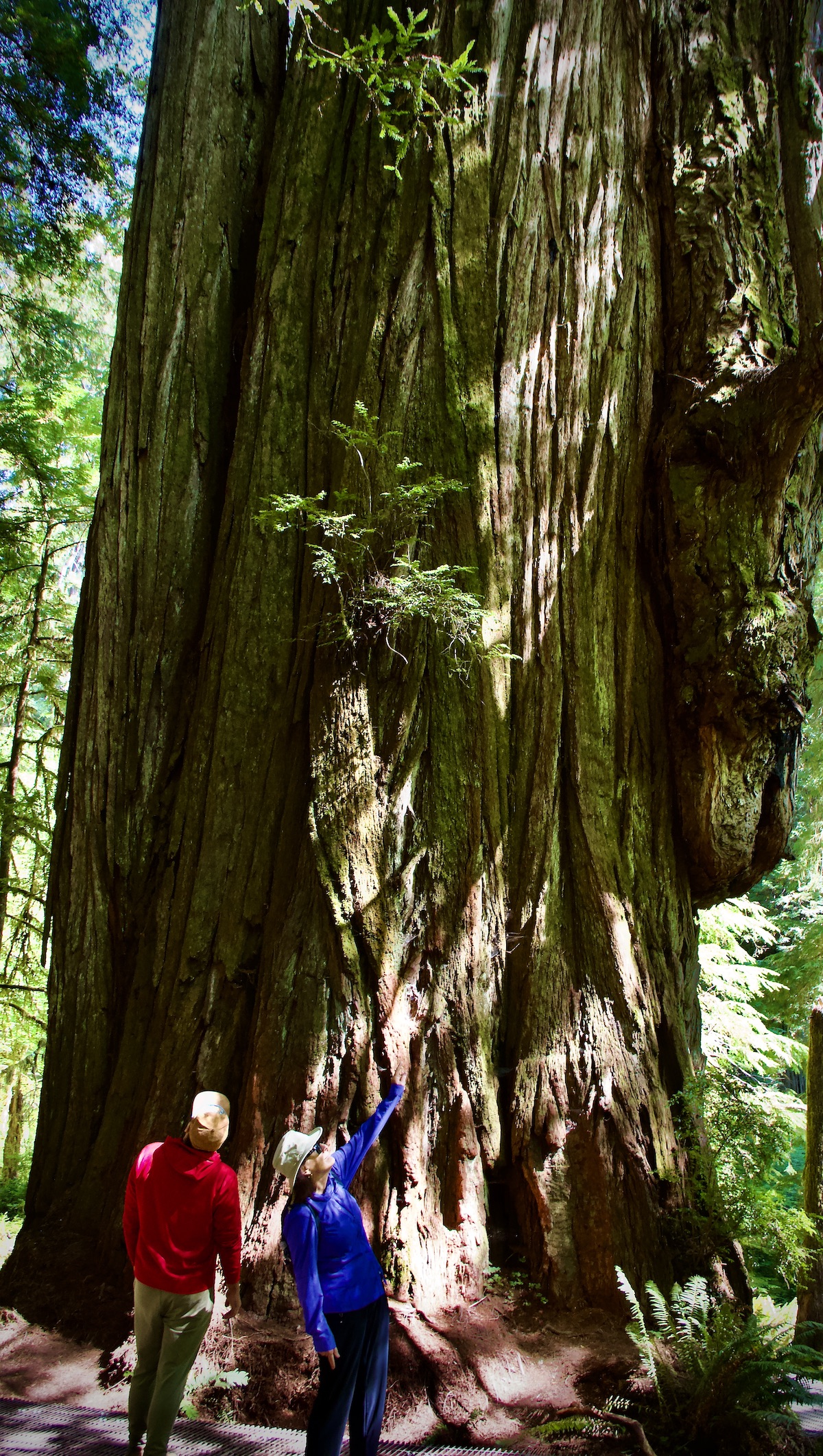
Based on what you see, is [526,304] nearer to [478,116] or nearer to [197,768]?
[478,116]

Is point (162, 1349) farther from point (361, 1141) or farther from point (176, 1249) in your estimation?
point (361, 1141)

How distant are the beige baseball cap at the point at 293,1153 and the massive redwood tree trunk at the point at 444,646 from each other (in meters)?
0.48

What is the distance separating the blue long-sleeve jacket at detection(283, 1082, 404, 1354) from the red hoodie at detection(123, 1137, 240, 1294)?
0.83ft

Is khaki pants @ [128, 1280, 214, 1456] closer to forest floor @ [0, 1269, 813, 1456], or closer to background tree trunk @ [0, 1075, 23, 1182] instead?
forest floor @ [0, 1269, 813, 1456]

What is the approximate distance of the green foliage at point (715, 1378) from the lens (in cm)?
243

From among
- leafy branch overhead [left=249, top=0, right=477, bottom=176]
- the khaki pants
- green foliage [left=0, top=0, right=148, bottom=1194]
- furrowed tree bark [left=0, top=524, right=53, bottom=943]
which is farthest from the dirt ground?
leafy branch overhead [left=249, top=0, right=477, bottom=176]

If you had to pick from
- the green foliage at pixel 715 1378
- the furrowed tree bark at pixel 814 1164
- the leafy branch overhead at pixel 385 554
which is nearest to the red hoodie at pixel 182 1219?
the green foliage at pixel 715 1378

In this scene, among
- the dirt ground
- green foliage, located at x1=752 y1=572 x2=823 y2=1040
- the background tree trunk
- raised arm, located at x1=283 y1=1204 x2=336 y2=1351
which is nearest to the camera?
raised arm, located at x1=283 y1=1204 x2=336 y2=1351

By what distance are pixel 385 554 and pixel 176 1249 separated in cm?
257

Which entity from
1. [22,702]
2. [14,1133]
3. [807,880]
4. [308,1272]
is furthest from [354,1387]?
[14,1133]

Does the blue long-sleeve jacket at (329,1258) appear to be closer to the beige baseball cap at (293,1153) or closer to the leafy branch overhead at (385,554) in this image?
the beige baseball cap at (293,1153)

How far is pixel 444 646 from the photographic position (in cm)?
352

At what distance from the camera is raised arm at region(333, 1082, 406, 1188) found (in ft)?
8.64

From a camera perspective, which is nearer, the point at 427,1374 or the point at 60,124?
the point at 427,1374
